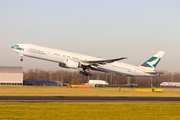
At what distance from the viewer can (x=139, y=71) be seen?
6212 cm

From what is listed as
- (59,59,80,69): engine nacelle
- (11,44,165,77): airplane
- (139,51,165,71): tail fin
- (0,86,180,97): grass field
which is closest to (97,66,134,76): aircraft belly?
(11,44,165,77): airplane

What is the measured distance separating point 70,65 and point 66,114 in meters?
31.1

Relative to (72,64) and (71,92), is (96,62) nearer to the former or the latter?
(72,64)

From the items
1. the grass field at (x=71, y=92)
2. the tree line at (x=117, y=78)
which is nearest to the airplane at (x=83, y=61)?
the grass field at (x=71, y=92)

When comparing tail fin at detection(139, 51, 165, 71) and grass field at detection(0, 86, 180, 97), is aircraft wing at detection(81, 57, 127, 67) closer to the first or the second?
grass field at detection(0, 86, 180, 97)

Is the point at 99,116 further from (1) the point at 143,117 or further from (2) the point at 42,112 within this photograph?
(2) the point at 42,112

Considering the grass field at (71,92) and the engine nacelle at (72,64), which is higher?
the engine nacelle at (72,64)

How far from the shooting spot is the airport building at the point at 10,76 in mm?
105562

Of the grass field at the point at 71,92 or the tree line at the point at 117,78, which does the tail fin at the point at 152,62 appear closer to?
the grass field at the point at 71,92

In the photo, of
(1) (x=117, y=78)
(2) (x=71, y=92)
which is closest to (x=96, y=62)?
(2) (x=71, y=92)

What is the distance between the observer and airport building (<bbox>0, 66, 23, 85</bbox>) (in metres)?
106

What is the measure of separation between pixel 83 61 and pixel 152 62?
21723 millimetres

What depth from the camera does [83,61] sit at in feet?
176

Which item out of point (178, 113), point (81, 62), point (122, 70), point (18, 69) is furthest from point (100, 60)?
point (18, 69)
